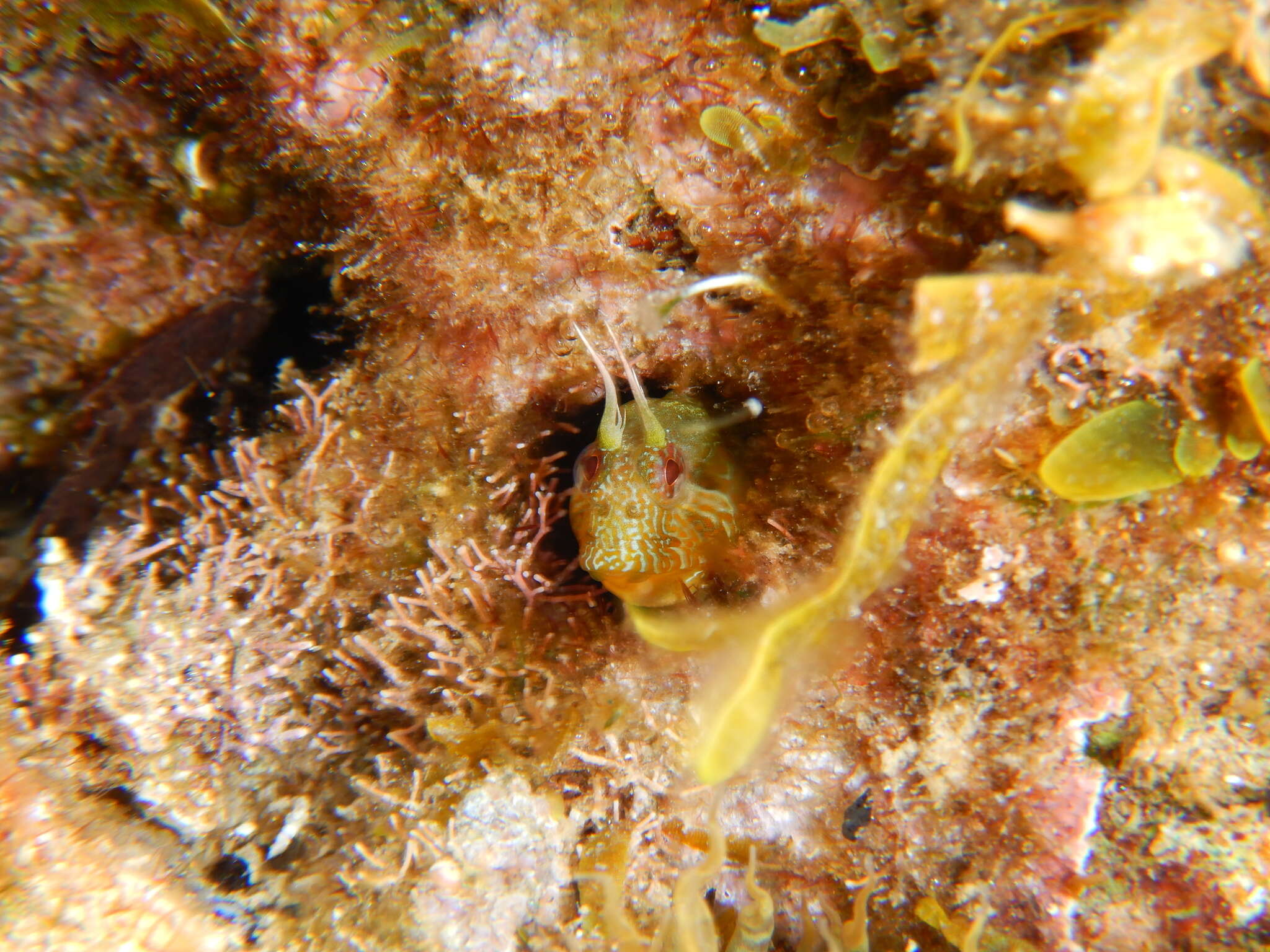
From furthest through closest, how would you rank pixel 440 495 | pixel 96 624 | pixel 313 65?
pixel 440 495 < pixel 96 624 < pixel 313 65

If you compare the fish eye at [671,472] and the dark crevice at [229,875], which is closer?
the dark crevice at [229,875]

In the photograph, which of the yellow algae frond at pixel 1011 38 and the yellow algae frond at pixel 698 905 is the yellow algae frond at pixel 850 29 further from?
the yellow algae frond at pixel 698 905

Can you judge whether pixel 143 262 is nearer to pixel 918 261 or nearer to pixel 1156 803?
pixel 918 261

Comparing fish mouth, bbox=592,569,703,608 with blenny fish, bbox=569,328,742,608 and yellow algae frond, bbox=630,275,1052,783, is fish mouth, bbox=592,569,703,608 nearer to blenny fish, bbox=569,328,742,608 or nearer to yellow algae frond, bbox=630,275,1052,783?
blenny fish, bbox=569,328,742,608

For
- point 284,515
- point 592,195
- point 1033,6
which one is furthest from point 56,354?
point 1033,6

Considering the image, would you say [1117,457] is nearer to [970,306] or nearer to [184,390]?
[970,306]

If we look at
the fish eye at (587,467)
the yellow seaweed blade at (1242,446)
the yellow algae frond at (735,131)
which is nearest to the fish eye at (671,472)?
the fish eye at (587,467)

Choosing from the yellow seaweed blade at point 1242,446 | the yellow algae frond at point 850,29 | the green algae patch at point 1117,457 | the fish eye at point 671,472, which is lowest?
the yellow seaweed blade at point 1242,446
